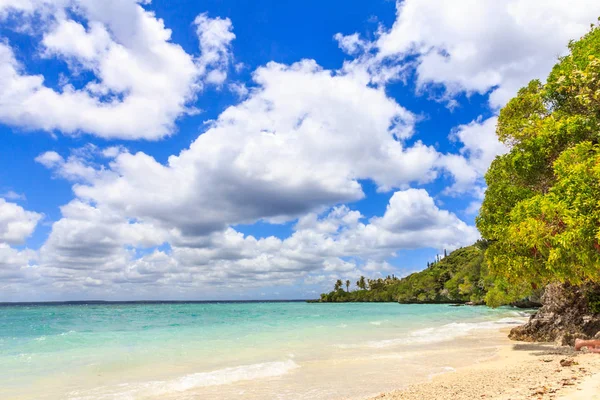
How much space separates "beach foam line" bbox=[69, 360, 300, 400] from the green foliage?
80.9 metres

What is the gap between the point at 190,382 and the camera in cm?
1284

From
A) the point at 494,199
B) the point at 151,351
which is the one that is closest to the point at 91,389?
the point at 151,351

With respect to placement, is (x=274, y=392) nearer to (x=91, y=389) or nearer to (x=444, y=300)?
(x=91, y=389)

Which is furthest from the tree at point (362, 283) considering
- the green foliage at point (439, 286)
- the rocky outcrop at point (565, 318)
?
the rocky outcrop at point (565, 318)

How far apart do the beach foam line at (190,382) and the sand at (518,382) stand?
5.48 meters

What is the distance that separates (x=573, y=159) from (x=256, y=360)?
46.2ft

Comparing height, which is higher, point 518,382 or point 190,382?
point 518,382

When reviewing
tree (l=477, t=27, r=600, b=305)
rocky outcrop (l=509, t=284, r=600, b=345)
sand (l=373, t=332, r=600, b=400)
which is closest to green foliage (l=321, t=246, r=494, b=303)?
rocky outcrop (l=509, t=284, r=600, b=345)

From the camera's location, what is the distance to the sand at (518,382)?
314 inches

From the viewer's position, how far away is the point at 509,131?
17.3 m

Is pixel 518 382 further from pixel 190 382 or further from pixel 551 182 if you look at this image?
pixel 190 382

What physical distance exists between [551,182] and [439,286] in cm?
12856

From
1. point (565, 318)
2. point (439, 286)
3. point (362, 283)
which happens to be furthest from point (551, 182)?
point (362, 283)

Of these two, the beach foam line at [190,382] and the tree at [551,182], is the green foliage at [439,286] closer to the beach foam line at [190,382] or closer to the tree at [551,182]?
the tree at [551,182]
